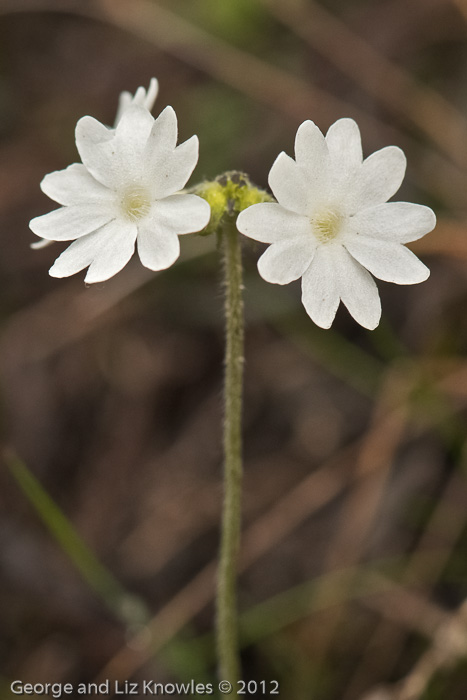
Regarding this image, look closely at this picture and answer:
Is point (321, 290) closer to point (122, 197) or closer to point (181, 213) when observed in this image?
point (181, 213)

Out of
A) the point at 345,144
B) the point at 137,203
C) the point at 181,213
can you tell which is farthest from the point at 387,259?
the point at 137,203

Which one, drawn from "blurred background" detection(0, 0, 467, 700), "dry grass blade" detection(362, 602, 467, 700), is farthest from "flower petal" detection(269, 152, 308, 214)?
"dry grass blade" detection(362, 602, 467, 700)

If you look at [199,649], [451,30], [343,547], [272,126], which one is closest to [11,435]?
[199,649]

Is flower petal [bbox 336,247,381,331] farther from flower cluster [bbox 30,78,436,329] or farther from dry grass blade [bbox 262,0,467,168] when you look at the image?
dry grass blade [bbox 262,0,467,168]

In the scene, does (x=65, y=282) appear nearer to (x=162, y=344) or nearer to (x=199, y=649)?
(x=162, y=344)

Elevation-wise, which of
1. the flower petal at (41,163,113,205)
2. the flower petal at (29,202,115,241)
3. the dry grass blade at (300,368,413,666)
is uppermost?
the flower petal at (41,163,113,205)

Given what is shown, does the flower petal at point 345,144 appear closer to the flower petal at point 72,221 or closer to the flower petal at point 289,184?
the flower petal at point 289,184
